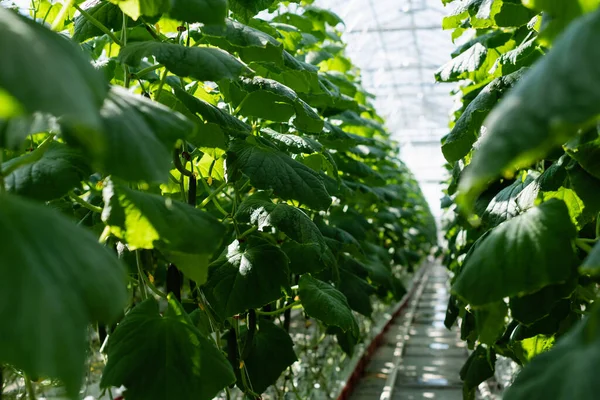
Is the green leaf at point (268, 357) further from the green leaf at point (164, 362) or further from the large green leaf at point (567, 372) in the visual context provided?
the large green leaf at point (567, 372)

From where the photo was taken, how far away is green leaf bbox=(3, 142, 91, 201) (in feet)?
4.23

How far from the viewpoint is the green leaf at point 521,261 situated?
1.17 metres

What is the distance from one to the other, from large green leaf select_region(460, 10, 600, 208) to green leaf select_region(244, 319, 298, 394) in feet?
5.55

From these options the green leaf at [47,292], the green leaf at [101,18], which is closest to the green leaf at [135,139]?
the green leaf at [47,292]

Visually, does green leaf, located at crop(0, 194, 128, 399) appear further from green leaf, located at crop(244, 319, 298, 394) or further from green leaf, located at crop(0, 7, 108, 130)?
green leaf, located at crop(244, 319, 298, 394)

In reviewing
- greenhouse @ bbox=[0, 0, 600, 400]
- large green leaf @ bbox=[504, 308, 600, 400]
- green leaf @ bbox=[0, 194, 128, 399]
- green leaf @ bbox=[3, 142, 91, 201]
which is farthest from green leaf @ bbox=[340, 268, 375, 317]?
green leaf @ bbox=[0, 194, 128, 399]

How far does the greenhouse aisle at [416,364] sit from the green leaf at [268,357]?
268 centimetres

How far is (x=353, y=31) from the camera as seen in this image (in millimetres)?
14305

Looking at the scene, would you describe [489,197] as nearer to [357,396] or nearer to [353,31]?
[357,396]

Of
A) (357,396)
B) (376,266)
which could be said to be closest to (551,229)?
(376,266)

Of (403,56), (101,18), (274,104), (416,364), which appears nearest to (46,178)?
(101,18)

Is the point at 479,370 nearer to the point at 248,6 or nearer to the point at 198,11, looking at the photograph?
the point at 248,6

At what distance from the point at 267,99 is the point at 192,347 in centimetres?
86

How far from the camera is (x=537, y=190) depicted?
1.79 m
